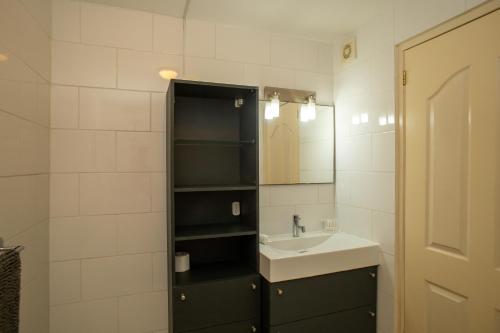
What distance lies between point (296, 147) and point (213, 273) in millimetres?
1060

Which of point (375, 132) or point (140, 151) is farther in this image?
point (375, 132)

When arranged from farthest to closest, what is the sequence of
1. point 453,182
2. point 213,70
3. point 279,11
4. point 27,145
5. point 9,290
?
point 213,70
point 279,11
point 453,182
point 27,145
point 9,290

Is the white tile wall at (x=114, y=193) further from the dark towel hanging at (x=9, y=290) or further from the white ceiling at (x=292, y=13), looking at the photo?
the white ceiling at (x=292, y=13)

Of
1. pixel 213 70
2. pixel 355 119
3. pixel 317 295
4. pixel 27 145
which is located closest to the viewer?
pixel 27 145

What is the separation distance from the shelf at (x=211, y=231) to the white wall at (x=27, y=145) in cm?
67

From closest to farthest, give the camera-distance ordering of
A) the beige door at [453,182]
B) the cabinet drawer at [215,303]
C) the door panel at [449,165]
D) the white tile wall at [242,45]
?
the beige door at [453,182] < the door panel at [449,165] < the cabinet drawer at [215,303] < the white tile wall at [242,45]

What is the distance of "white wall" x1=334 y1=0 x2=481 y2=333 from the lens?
1.72m

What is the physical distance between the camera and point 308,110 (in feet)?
6.89

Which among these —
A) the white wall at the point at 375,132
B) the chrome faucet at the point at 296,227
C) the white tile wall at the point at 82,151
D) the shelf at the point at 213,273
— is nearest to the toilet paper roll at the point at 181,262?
the shelf at the point at 213,273

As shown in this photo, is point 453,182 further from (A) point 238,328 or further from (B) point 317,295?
(A) point 238,328

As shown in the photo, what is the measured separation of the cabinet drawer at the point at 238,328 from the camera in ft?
5.17

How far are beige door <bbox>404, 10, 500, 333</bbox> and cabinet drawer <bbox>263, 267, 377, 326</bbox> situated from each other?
24 centimetres

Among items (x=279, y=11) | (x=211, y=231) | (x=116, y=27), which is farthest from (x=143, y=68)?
(x=211, y=231)

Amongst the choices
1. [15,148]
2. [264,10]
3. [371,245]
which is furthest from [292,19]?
[15,148]
